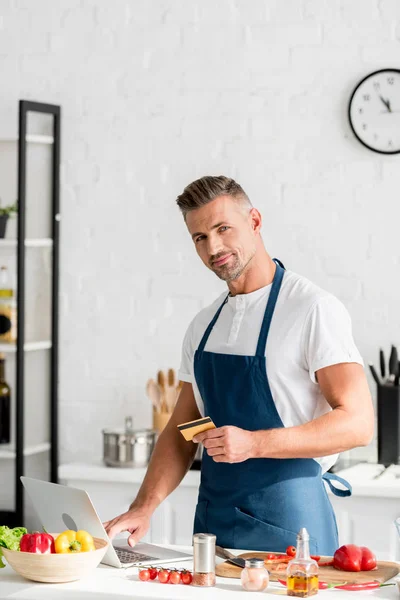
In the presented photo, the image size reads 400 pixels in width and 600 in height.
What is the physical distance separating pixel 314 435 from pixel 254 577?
1.62 ft

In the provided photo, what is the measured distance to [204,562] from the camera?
2324 mm

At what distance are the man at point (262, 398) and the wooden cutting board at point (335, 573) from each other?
277mm

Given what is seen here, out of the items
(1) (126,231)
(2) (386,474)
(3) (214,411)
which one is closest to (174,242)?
(1) (126,231)

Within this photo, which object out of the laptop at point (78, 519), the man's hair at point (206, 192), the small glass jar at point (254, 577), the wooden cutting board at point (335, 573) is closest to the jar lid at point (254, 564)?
the small glass jar at point (254, 577)

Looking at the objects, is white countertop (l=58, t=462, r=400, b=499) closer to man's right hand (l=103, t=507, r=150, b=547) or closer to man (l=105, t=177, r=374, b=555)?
man (l=105, t=177, r=374, b=555)

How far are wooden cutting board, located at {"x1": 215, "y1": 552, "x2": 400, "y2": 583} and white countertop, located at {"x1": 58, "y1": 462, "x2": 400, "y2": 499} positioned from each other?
125 centimetres

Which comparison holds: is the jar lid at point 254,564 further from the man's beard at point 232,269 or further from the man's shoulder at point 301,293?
the man's beard at point 232,269

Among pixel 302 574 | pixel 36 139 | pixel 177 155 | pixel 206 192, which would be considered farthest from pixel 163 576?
pixel 36 139

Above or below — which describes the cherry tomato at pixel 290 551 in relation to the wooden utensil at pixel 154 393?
below

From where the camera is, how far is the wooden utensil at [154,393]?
14.1ft

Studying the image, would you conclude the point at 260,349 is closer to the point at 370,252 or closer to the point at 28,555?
the point at 28,555

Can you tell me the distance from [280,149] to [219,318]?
1.46 meters

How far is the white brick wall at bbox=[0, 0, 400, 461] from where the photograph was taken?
4.24 m

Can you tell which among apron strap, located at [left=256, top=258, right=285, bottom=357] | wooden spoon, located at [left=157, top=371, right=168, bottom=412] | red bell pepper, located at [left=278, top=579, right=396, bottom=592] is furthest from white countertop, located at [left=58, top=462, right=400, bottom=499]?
red bell pepper, located at [left=278, top=579, right=396, bottom=592]
